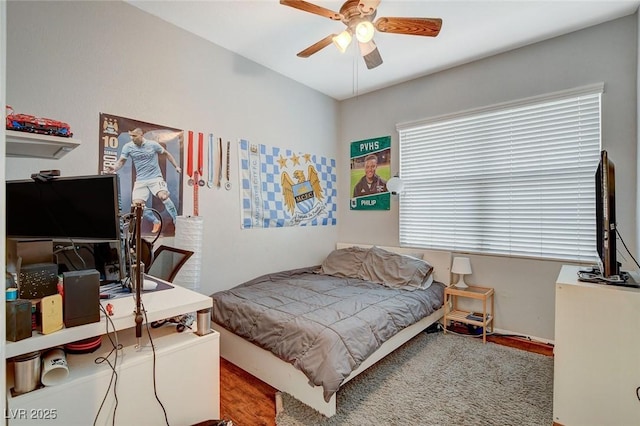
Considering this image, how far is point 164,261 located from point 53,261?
1020 mm

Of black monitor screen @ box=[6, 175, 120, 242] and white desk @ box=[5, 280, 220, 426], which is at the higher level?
black monitor screen @ box=[6, 175, 120, 242]

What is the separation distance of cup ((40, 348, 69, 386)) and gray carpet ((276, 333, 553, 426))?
1.14m

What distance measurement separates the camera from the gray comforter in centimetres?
177

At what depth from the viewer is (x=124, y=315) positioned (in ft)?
3.81

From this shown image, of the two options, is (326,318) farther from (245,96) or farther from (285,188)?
(245,96)

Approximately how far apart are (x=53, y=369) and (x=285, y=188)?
8.64 ft

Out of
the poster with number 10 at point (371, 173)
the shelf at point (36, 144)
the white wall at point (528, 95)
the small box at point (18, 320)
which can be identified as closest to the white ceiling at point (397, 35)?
the white wall at point (528, 95)

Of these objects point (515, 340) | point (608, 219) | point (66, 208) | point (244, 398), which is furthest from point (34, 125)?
point (515, 340)

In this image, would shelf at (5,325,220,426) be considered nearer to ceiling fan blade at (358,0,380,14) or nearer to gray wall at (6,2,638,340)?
gray wall at (6,2,638,340)

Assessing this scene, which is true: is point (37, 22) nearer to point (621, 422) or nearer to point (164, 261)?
point (164, 261)

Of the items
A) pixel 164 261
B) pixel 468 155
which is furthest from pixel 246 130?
pixel 468 155

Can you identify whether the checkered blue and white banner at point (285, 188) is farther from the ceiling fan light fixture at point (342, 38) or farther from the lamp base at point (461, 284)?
the lamp base at point (461, 284)

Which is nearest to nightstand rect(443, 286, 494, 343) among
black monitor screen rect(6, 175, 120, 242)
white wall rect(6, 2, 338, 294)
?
white wall rect(6, 2, 338, 294)

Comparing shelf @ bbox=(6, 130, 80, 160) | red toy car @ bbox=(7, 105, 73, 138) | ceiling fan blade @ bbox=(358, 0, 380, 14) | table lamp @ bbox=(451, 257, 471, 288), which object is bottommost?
table lamp @ bbox=(451, 257, 471, 288)
